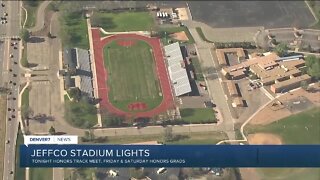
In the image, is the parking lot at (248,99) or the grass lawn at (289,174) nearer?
the grass lawn at (289,174)

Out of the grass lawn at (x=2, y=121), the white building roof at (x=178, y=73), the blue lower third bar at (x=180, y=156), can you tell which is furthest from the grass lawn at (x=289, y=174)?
the grass lawn at (x=2, y=121)

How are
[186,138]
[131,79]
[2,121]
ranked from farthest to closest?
[131,79] → [2,121] → [186,138]

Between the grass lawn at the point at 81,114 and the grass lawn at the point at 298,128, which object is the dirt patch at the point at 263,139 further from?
the grass lawn at the point at 81,114

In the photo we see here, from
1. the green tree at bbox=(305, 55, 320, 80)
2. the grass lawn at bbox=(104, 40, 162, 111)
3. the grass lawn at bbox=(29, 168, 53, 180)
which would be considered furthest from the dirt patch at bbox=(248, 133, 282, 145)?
the grass lawn at bbox=(29, 168, 53, 180)

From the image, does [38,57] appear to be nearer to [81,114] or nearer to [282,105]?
[81,114]

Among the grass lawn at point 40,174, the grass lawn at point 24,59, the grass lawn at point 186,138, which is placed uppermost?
the grass lawn at point 24,59

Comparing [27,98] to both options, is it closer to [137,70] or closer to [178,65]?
[137,70]

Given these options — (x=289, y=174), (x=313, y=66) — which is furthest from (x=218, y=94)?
(x=289, y=174)

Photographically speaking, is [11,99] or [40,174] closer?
[40,174]
